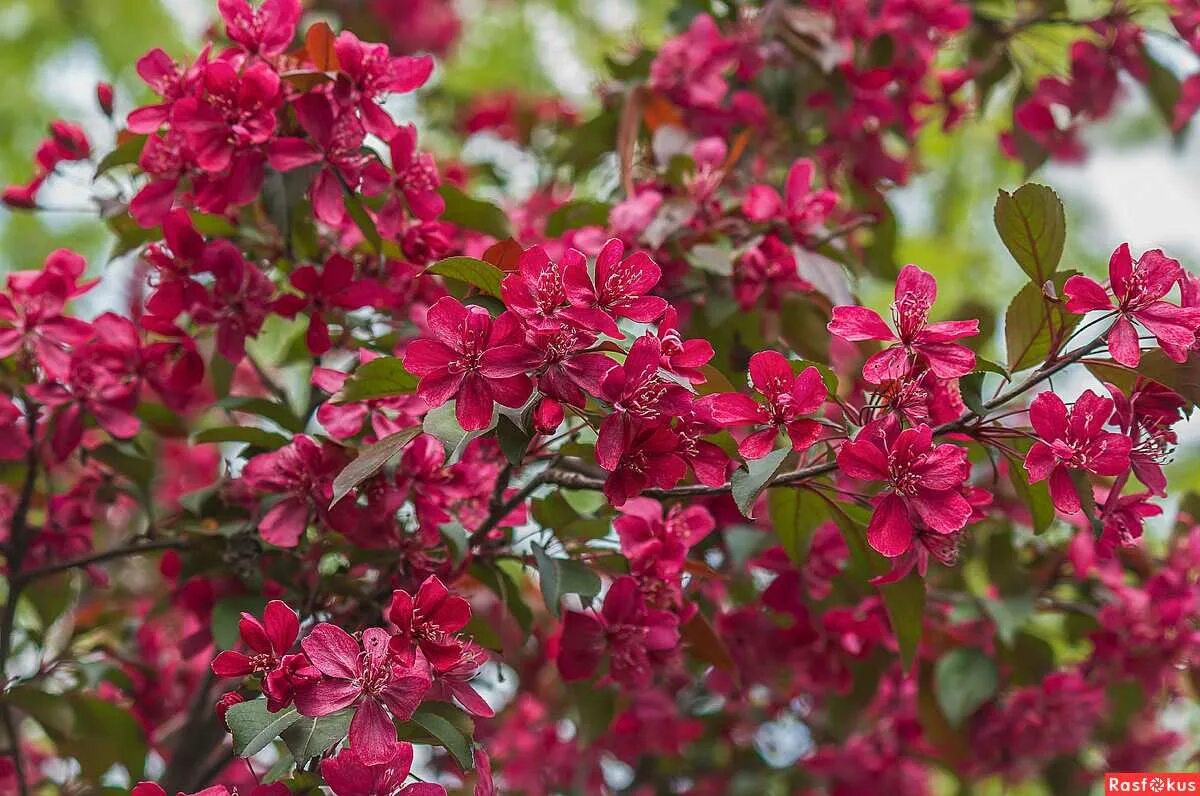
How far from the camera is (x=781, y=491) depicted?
140 centimetres

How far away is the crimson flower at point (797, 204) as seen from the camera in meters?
1.63

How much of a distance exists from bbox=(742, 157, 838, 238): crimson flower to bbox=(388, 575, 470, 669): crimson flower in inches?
31.2

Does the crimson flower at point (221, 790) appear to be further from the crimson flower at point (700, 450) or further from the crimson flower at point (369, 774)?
the crimson flower at point (700, 450)

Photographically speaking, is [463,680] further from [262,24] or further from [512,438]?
[262,24]

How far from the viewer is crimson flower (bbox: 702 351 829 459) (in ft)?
3.70

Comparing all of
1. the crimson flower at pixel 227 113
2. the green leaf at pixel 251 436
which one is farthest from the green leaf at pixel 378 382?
A: the crimson flower at pixel 227 113

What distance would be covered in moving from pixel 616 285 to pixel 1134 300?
A: 0.50m

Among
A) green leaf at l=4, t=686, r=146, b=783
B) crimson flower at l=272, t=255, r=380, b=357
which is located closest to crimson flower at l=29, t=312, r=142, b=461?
crimson flower at l=272, t=255, r=380, b=357

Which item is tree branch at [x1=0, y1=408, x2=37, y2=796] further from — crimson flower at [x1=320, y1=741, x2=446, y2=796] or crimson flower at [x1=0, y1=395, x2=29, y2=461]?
crimson flower at [x1=320, y1=741, x2=446, y2=796]

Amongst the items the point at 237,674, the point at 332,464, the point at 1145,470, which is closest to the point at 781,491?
the point at 1145,470

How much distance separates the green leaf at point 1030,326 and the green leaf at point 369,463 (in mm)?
624

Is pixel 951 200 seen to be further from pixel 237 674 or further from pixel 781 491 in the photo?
pixel 237 674

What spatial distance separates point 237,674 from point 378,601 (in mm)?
357

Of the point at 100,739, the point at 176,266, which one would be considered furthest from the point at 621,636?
the point at 100,739
